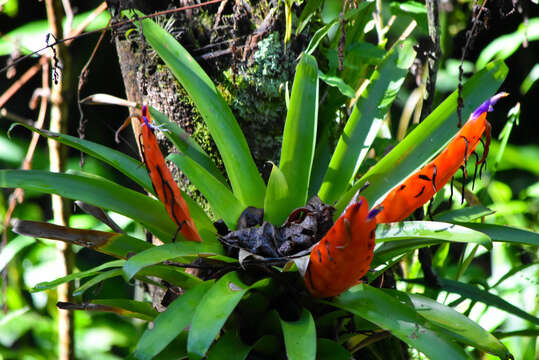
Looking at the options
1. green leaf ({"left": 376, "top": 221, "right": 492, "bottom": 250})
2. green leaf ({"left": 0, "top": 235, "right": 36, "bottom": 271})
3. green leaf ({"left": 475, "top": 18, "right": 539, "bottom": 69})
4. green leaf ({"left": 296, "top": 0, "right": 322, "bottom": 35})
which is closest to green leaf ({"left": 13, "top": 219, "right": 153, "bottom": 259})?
green leaf ({"left": 376, "top": 221, "right": 492, "bottom": 250})

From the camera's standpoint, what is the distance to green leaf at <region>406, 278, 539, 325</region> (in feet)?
3.78

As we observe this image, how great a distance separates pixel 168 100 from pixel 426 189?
604mm

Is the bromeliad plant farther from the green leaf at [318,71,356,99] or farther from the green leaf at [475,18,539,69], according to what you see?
the green leaf at [475,18,539,69]

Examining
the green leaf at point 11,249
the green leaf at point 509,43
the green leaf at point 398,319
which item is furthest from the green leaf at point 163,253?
the green leaf at point 509,43

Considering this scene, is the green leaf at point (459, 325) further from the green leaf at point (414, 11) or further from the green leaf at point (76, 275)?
the green leaf at point (414, 11)

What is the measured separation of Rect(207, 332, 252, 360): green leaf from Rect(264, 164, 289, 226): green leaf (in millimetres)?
220

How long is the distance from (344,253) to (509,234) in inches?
15.7

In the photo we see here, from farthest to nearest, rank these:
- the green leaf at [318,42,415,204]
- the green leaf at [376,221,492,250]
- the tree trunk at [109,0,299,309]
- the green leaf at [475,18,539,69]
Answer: the green leaf at [475,18,539,69] < the tree trunk at [109,0,299,309] < the green leaf at [318,42,415,204] < the green leaf at [376,221,492,250]

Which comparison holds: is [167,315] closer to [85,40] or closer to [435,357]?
[435,357]

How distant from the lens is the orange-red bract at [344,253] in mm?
663

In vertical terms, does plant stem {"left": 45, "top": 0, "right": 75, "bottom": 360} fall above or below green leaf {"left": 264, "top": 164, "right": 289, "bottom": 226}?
above

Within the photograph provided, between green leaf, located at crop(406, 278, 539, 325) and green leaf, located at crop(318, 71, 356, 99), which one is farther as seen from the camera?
green leaf, located at crop(406, 278, 539, 325)

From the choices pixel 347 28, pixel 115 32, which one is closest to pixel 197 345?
pixel 115 32

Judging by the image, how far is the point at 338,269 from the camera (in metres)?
0.72
